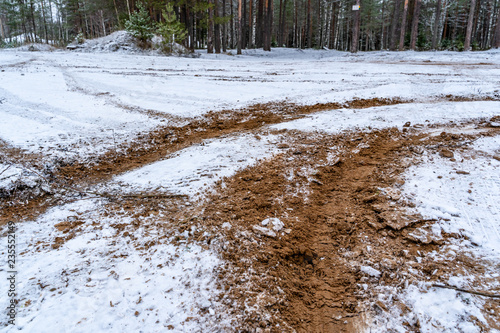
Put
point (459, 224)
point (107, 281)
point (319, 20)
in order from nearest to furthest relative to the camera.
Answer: point (107, 281) < point (459, 224) < point (319, 20)

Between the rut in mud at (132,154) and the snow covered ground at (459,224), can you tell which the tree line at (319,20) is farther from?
the snow covered ground at (459,224)

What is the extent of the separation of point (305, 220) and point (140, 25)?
59.3 feet

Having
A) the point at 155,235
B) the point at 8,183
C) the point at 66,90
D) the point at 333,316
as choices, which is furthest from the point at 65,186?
the point at 66,90

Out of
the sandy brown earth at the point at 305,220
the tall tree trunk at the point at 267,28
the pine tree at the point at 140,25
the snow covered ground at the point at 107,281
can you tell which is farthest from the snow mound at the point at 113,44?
the snow covered ground at the point at 107,281

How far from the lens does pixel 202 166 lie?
3.38 m

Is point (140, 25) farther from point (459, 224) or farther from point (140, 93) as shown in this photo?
point (459, 224)

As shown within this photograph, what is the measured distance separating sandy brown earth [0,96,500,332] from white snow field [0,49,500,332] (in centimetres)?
15

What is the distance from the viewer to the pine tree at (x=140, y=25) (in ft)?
52.5

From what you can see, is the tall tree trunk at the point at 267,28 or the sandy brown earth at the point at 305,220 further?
the tall tree trunk at the point at 267,28

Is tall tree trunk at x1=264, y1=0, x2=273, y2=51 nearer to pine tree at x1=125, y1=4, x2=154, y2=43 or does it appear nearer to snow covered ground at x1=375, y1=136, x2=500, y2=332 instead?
pine tree at x1=125, y1=4, x2=154, y2=43

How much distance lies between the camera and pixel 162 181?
121 inches

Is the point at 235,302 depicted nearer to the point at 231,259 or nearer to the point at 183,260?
the point at 231,259

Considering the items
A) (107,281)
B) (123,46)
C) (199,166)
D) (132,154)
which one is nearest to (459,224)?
(199,166)

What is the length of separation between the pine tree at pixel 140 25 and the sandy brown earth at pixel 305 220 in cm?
1518
